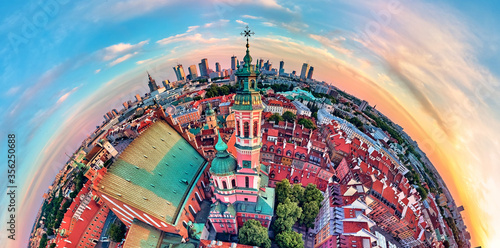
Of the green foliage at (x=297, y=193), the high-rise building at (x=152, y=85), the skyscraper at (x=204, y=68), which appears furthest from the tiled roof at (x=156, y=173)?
the high-rise building at (x=152, y=85)

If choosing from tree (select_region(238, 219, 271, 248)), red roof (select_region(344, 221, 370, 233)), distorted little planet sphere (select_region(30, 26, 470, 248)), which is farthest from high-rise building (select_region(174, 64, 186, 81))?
red roof (select_region(344, 221, 370, 233))

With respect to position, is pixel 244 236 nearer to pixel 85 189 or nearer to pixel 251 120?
pixel 251 120

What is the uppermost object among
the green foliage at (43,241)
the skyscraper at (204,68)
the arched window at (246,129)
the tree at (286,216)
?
the skyscraper at (204,68)

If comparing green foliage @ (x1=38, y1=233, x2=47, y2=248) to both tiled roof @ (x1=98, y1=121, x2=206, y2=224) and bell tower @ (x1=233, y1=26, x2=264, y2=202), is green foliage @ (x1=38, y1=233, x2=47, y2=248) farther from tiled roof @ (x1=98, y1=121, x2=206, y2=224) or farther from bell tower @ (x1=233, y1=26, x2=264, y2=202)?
bell tower @ (x1=233, y1=26, x2=264, y2=202)

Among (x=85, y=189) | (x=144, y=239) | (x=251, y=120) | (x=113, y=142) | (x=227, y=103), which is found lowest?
(x=144, y=239)

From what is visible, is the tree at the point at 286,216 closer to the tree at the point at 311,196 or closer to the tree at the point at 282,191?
the tree at the point at 282,191

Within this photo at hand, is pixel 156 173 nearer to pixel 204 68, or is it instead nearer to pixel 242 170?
pixel 242 170

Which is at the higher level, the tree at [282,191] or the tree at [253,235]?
the tree at [282,191]

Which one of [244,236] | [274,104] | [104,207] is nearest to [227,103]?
[274,104]
